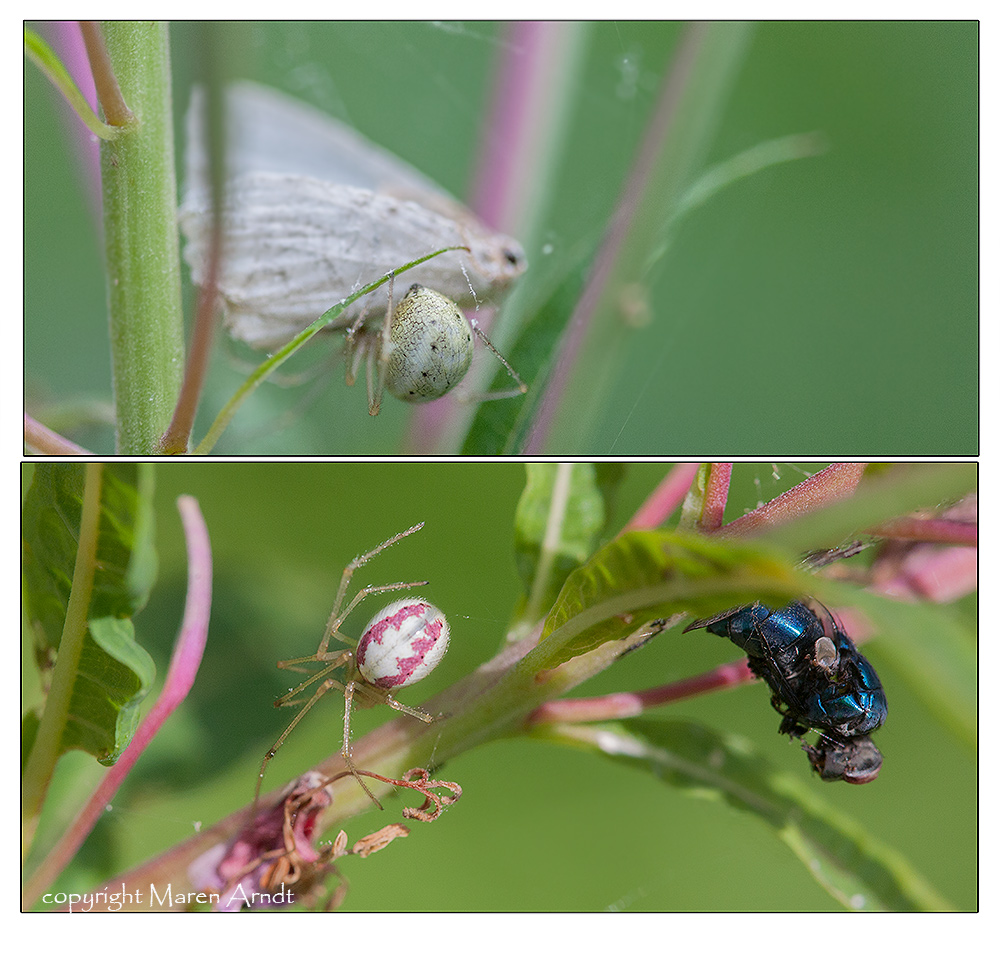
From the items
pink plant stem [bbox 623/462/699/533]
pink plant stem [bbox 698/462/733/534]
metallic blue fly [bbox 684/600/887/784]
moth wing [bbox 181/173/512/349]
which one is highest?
moth wing [bbox 181/173/512/349]

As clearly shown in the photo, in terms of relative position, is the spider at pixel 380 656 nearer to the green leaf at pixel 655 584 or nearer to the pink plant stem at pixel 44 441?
the green leaf at pixel 655 584

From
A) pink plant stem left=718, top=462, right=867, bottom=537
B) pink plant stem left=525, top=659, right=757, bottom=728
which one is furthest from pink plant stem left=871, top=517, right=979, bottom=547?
pink plant stem left=525, top=659, right=757, bottom=728

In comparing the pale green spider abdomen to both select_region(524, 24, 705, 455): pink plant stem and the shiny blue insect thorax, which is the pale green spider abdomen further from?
the shiny blue insect thorax

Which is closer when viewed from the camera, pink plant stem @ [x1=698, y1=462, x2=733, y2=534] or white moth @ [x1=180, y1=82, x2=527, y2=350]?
pink plant stem @ [x1=698, y1=462, x2=733, y2=534]

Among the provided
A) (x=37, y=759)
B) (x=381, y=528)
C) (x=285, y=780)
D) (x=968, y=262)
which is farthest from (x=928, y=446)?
(x=37, y=759)

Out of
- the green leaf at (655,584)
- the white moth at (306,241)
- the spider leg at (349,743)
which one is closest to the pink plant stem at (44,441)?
the white moth at (306,241)

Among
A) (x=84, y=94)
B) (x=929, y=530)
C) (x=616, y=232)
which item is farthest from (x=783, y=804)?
(x=84, y=94)

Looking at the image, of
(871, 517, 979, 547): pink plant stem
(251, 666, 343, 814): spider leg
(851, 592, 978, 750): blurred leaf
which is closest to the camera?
(851, 592, 978, 750): blurred leaf

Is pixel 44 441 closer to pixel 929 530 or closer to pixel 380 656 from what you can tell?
pixel 380 656
